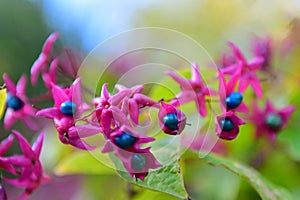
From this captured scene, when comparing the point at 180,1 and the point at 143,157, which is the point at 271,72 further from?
the point at 180,1

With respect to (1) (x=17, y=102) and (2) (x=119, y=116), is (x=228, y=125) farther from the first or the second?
(1) (x=17, y=102)

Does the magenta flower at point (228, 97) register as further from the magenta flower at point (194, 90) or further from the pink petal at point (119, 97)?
the pink petal at point (119, 97)

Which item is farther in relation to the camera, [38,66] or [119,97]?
[38,66]

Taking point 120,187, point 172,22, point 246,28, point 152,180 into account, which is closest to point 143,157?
point 152,180

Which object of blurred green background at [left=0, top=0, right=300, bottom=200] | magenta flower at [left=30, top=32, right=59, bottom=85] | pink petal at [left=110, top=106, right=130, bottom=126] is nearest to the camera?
pink petal at [left=110, top=106, right=130, bottom=126]

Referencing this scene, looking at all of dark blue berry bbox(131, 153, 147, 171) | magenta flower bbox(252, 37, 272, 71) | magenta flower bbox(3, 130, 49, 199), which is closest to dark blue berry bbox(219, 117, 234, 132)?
dark blue berry bbox(131, 153, 147, 171)

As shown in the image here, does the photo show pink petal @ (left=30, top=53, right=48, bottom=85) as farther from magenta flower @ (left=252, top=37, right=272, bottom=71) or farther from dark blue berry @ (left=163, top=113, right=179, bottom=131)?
magenta flower @ (left=252, top=37, right=272, bottom=71)

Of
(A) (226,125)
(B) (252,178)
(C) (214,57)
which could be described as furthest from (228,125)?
(C) (214,57)
